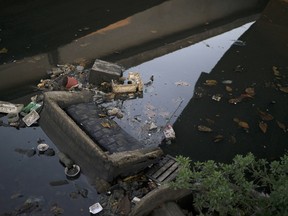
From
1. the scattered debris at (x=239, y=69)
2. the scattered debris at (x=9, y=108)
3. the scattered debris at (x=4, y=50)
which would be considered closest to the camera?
the scattered debris at (x=9, y=108)

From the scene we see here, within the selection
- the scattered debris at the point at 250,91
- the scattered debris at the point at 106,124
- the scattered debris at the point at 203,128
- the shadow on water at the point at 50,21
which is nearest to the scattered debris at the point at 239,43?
the scattered debris at the point at 250,91

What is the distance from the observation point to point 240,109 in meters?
5.91

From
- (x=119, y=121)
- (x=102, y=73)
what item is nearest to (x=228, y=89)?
(x=119, y=121)

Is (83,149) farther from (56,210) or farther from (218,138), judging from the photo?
(218,138)

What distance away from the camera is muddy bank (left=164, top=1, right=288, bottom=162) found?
5164mm

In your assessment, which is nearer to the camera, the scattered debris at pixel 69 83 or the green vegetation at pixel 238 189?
the green vegetation at pixel 238 189

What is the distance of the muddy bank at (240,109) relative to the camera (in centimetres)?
516

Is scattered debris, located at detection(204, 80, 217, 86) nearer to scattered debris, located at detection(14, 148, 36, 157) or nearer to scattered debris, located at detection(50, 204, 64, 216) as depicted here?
scattered debris, located at detection(14, 148, 36, 157)

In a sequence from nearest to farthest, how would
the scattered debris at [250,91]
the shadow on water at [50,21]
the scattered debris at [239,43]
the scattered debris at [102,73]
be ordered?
the scattered debris at [102,73] → the scattered debris at [250,91] → the shadow on water at [50,21] → the scattered debris at [239,43]

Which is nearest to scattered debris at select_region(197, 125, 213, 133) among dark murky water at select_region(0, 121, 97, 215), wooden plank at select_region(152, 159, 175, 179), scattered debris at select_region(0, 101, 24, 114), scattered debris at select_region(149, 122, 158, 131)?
scattered debris at select_region(149, 122, 158, 131)

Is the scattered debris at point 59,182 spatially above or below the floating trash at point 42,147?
below

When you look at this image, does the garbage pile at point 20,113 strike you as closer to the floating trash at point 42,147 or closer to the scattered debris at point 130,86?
the floating trash at point 42,147

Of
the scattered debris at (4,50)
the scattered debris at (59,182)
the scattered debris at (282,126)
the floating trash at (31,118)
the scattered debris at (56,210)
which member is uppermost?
the scattered debris at (4,50)

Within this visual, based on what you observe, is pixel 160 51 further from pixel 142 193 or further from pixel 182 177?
pixel 182 177
